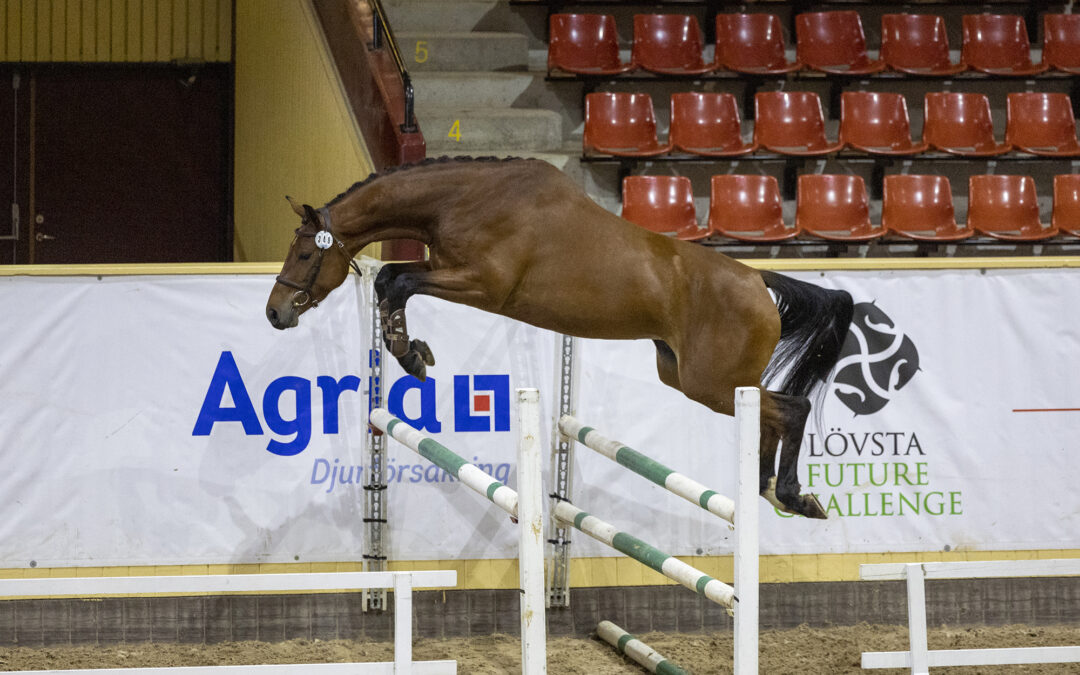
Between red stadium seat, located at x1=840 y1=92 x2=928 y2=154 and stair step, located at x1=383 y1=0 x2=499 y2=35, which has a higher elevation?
stair step, located at x1=383 y1=0 x2=499 y2=35

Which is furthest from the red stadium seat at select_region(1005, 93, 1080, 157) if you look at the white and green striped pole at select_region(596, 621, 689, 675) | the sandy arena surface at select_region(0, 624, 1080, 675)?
the white and green striped pole at select_region(596, 621, 689, 675)

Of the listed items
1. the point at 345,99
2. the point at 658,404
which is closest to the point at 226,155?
the point at 345,99

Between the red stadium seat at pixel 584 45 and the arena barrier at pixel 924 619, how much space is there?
5.12m

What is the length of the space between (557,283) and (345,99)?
11.4 feet

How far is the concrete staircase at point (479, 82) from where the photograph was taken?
7.72 meters

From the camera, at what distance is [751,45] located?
27.7 feet

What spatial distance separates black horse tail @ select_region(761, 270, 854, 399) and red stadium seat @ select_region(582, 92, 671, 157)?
3648 millimetres

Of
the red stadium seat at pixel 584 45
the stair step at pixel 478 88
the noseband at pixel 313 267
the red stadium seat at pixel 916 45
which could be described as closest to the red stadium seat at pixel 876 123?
the red stadium seat at pixel 916 45

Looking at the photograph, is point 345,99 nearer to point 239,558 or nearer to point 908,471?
point 239,558

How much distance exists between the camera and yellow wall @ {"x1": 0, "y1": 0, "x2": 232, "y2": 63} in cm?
958

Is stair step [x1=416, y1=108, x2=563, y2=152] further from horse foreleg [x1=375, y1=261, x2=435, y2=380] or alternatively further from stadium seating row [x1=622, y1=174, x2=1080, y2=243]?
horse foreleg [x1=375, y1=261, x2=435, y2=380]

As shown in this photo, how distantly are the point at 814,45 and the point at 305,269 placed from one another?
6.10 m

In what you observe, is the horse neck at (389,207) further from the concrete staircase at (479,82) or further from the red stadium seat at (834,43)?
the red stadium seat at (834,43)

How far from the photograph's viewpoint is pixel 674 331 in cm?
372
